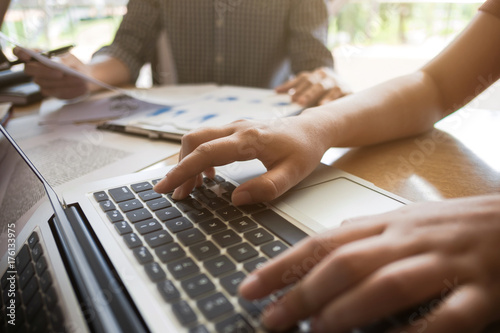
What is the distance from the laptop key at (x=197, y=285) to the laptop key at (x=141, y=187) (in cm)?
18

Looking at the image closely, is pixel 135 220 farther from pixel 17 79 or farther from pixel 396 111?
pixel 17 79

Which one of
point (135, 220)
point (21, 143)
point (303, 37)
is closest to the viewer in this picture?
point (135, 220)

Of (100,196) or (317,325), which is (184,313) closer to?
(317,325)

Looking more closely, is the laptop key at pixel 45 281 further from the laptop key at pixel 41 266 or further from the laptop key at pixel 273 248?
the laptop key at pixel 273 248

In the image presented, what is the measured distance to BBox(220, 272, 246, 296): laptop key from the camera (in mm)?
268

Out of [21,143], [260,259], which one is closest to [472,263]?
[260,259]

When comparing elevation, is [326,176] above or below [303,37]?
below

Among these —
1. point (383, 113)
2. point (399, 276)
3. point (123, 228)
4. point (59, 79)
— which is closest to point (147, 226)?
point (123, 228)

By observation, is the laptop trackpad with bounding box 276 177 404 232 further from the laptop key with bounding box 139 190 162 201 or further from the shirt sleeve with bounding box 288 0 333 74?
the shirt sleeve with bounding box 288 0 333 74

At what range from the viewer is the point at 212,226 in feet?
1.17

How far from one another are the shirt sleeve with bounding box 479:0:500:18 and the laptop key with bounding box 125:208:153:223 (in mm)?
594

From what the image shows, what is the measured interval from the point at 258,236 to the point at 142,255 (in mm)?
103

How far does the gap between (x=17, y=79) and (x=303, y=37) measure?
88cm

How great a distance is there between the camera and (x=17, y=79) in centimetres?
105
